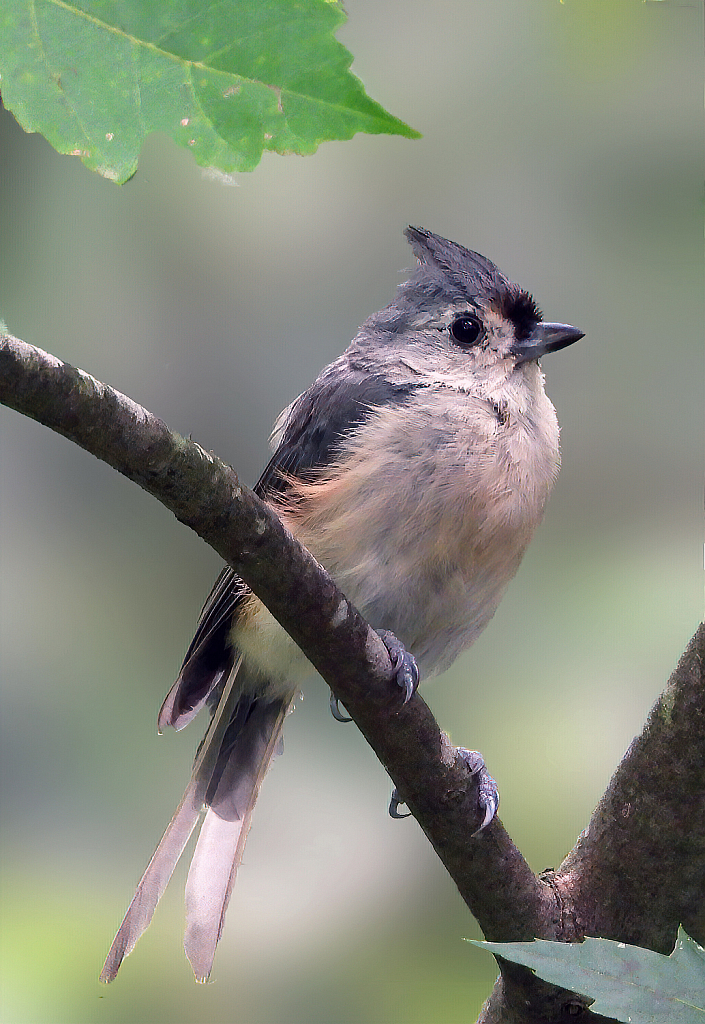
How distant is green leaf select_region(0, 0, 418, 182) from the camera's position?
11.8 inches

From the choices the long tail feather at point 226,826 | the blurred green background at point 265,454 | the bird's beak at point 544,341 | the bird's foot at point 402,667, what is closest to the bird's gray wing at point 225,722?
the long tail feather at point 226,826

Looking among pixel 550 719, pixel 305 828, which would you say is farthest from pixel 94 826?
pixel 550 719

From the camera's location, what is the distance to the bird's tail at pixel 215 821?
3.02 ft

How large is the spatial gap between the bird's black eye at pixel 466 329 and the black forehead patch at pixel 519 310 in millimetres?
29

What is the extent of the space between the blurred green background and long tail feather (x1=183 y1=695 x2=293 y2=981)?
435 millimetres

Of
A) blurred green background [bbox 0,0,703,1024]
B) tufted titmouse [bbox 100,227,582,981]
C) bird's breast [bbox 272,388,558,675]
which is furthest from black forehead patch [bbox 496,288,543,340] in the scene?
blurred green background [bbox 0,0,703,1024]

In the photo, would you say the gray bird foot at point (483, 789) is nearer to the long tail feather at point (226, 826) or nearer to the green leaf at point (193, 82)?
the long tail feather at point (226, 826)

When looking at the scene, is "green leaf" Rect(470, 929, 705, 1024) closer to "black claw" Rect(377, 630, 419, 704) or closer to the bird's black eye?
"black claw" Rect(377, 630, 419, 704)

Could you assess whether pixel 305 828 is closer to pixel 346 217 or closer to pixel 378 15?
pixel 346 217

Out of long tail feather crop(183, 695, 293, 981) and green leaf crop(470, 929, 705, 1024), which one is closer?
green leaf crop(470, 929, 705, 1024)

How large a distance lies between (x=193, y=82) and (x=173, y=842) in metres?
0.86

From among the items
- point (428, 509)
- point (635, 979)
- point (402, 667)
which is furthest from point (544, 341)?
point (635, 979)

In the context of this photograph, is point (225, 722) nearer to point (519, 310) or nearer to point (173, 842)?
point (173, 842)

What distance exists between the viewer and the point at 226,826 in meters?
1.04
